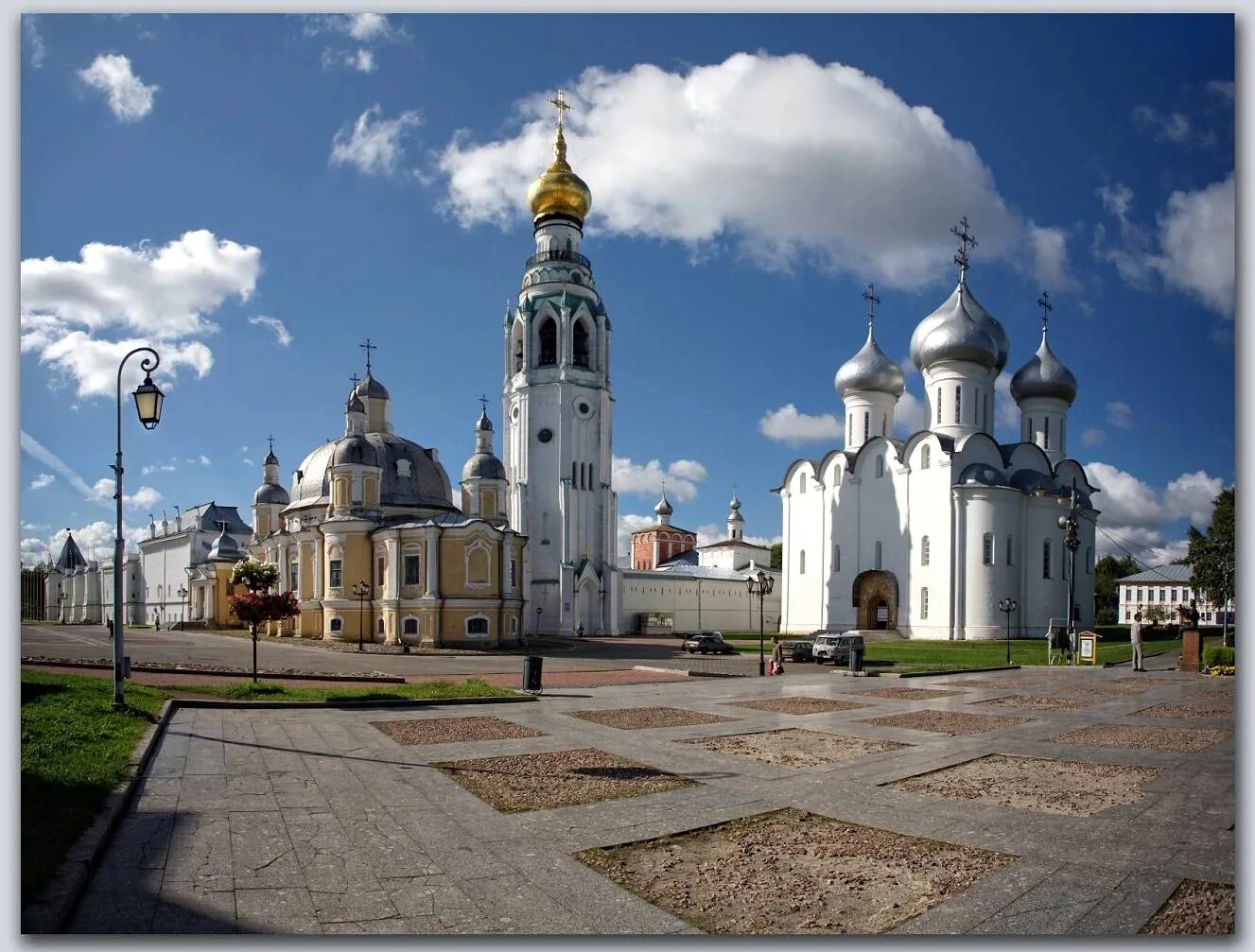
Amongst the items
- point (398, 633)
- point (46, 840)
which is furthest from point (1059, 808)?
point (398, 633)

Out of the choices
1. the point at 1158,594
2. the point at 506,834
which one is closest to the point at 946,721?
the point at 506,834

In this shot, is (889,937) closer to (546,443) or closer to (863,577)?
(863,577)

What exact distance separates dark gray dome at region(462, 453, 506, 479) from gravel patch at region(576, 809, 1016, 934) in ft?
155

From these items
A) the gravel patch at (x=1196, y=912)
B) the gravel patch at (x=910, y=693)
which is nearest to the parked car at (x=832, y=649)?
the gravel patch at (x=910, y=693)

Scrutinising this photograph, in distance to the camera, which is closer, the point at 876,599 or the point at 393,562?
the point at 393,562

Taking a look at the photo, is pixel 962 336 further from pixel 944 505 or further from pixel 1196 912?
pixel 1196 912

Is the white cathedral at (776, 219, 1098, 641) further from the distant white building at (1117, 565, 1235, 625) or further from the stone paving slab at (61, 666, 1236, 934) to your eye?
the stone paving slab at (61, 666, 1236, 934)

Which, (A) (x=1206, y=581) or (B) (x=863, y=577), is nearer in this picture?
(A) (x=1206, y=581)

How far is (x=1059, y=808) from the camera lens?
824cm

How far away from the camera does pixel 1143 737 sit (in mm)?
12914

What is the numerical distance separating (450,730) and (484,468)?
41.6 metres

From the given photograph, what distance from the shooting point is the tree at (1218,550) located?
8602 millimetres

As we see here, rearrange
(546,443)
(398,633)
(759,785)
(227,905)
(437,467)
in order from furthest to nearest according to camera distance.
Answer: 1. (546,443)
2. (437,467)
3. (398,633)
4. (759,785)
5. (227,905)

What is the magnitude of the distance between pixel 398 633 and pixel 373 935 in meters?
39.5
